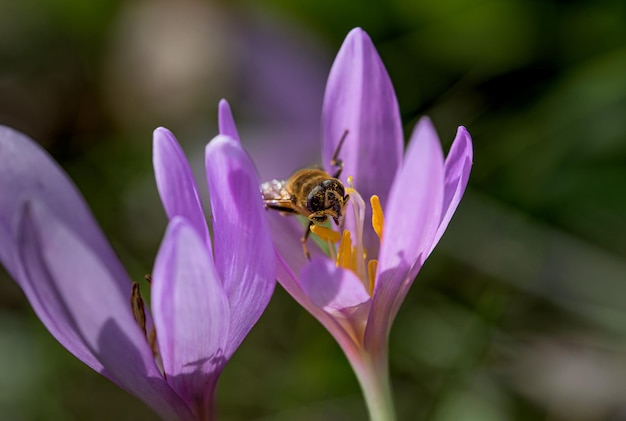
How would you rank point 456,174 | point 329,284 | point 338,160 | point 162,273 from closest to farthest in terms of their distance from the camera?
point 162,273 < point 329,284 < point 456,174 < point 338,160

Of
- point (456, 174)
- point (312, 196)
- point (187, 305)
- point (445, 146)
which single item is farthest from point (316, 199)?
point (445, 146)

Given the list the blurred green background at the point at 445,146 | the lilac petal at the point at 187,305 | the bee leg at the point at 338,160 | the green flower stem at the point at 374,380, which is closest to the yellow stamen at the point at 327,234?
the bee leg at the point at 338,160

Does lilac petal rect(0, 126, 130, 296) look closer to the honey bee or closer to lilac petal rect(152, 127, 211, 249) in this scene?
lilac petal rect(152, 127, 211, 249)

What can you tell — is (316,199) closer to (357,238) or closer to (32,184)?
(357,238)

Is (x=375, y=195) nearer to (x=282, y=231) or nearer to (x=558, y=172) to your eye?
(x=282, y=231)

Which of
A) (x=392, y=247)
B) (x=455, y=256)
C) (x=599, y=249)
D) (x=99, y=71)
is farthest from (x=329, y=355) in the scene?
(x=99, y=71)

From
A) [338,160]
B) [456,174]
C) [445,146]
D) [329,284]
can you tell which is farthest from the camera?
[445,146]

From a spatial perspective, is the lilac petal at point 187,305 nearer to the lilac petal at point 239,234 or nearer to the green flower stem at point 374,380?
the lilac petal at point 239,234

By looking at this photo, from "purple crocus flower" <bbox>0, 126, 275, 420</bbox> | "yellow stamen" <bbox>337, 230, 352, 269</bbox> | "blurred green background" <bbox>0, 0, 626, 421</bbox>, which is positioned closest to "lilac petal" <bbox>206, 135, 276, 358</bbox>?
"purple crocus flower" <bbox>0, 126, 275, 420</bbox>
